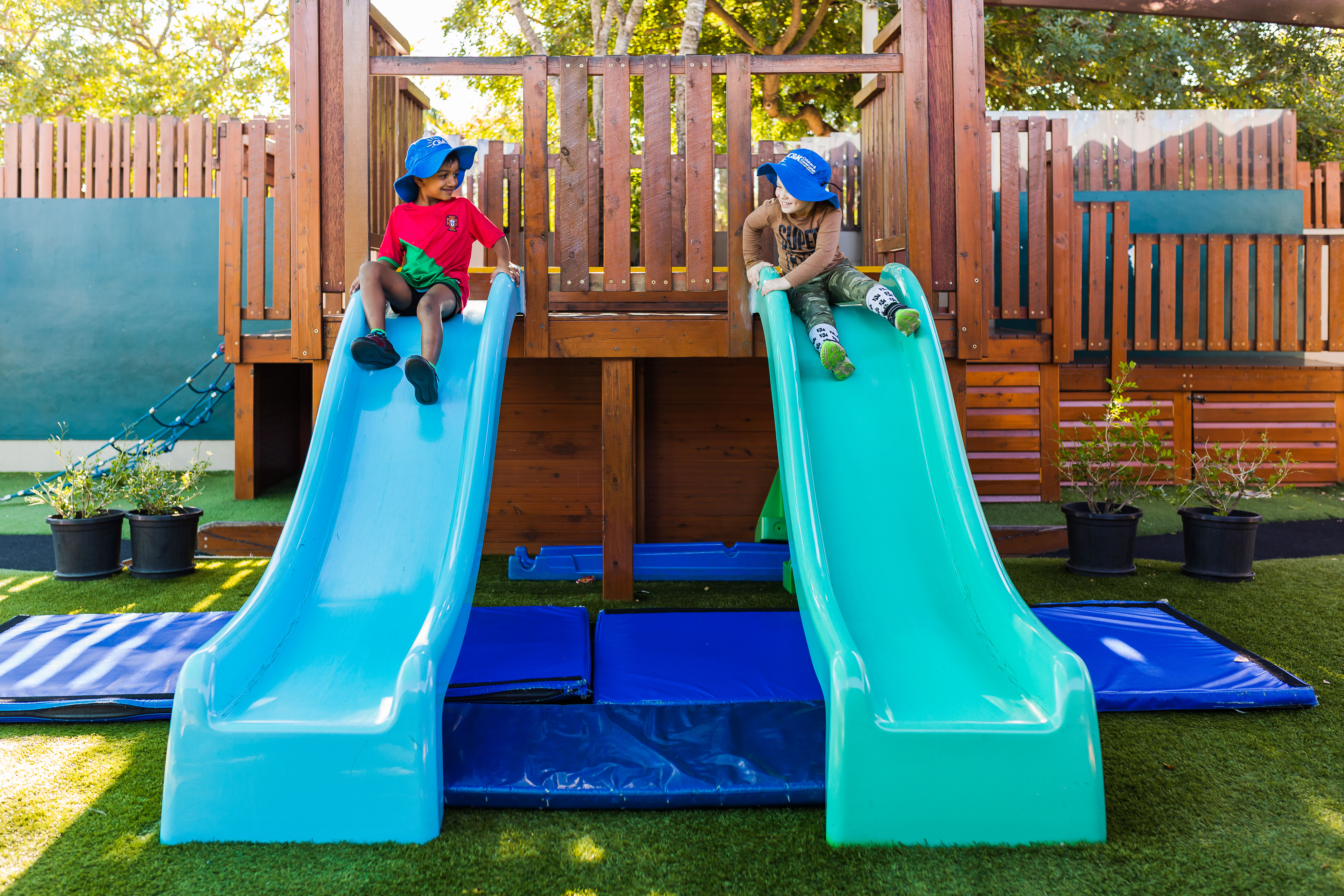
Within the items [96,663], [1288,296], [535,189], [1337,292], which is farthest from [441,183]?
[1337,292]

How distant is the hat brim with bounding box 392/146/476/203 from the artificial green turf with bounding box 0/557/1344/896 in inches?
99.6

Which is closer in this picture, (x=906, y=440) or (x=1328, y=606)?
(x=906, y=440)

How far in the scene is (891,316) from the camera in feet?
12.4

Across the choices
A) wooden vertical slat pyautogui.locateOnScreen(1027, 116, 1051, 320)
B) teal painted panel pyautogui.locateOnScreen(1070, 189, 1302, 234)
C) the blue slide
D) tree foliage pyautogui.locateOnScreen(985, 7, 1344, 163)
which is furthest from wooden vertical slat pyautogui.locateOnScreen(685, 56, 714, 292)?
tree foliage pyautogui.locateOnScreen(985, 7, 1344, 163)

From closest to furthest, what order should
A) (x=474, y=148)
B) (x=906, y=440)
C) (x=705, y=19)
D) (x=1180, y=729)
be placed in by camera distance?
(x=1180, y=729) → (x=906, y=440) → (x=474, y=148) → (x=705, y=19)

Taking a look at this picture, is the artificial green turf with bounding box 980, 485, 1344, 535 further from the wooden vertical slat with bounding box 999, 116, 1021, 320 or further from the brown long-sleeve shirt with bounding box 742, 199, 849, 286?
the brown long-sleeve shirt with bounding box 742, 199, 849, 286

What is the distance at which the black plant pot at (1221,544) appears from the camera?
193 inches

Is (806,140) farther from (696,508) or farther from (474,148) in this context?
(474,148)

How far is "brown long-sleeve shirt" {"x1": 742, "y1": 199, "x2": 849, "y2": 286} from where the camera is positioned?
4109 millimetres

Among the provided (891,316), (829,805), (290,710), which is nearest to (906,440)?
(891,316)

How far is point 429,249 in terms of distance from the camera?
4098 millimetres

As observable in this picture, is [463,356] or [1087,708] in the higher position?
[463,356]

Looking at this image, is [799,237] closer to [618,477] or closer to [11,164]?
[618,477]

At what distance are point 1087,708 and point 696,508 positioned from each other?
3.72 metres
